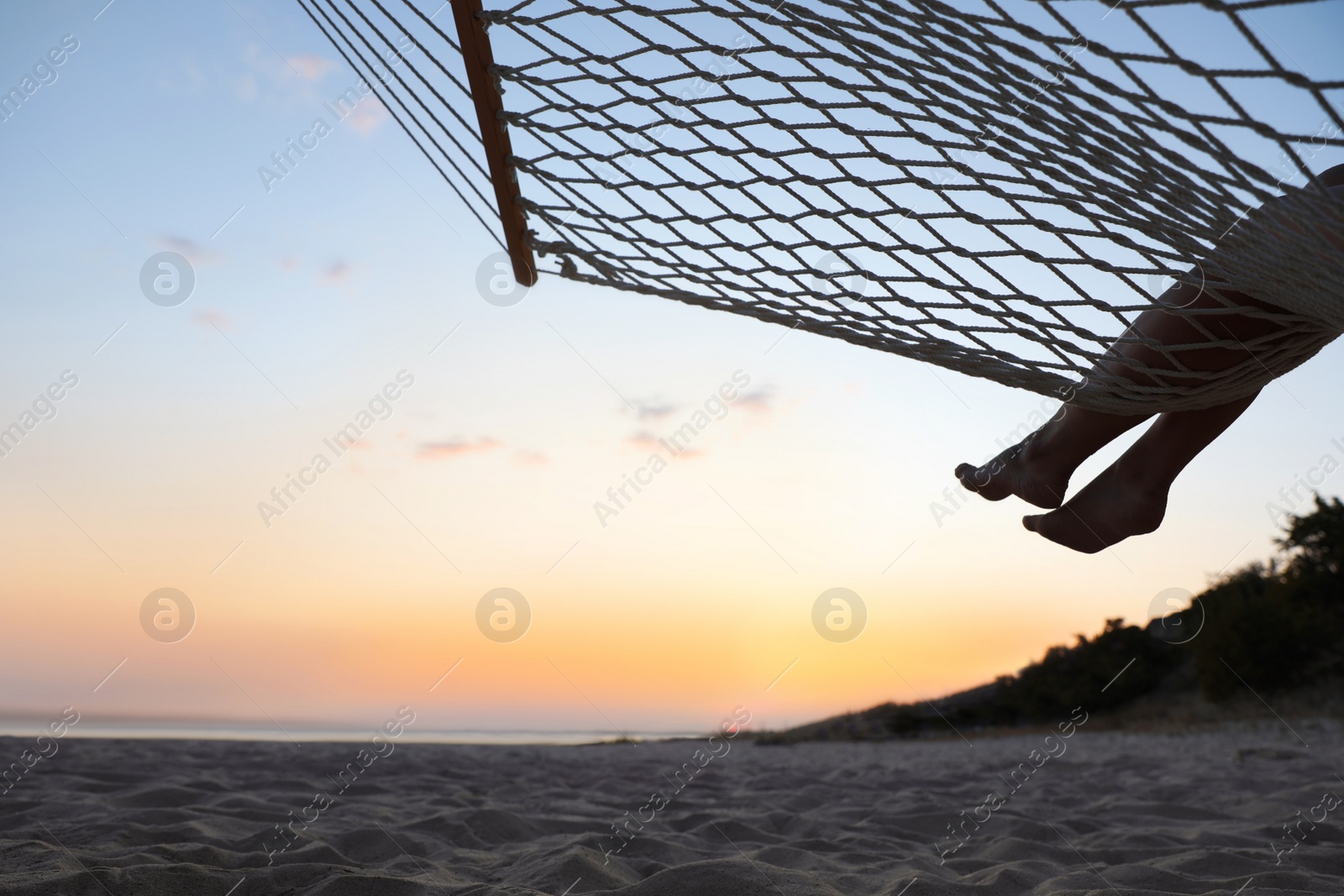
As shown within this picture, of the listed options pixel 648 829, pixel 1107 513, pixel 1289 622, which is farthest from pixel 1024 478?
pixel 1289 622

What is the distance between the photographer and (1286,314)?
123cm

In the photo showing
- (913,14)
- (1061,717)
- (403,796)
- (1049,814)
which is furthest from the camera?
(1061,717)

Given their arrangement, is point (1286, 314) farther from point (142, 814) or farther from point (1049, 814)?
point (142, 814)

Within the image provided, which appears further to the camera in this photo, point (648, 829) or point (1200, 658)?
point (1200, 658)

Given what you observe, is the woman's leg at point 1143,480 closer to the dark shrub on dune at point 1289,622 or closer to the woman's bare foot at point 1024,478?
the woman's bare foot at point 1024,478

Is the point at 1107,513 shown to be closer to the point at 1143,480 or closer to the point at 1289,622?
the point at 1143,480

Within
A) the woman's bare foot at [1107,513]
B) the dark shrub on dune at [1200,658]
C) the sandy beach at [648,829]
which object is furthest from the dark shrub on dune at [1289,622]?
the woman's bare foot at [1107,513]

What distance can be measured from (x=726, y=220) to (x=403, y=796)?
2.27 meters

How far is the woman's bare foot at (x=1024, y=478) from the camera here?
164 centimetres

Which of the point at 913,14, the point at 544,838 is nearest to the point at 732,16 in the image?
the point at 913,14

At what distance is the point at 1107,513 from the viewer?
1623mm

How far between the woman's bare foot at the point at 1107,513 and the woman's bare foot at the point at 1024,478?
0.13 feet

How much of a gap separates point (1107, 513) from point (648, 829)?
144 centimetres

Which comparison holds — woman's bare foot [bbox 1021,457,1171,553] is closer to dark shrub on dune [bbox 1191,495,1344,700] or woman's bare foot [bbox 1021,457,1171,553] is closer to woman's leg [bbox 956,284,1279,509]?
woman's leg [bbox 956,284,1279,509]
